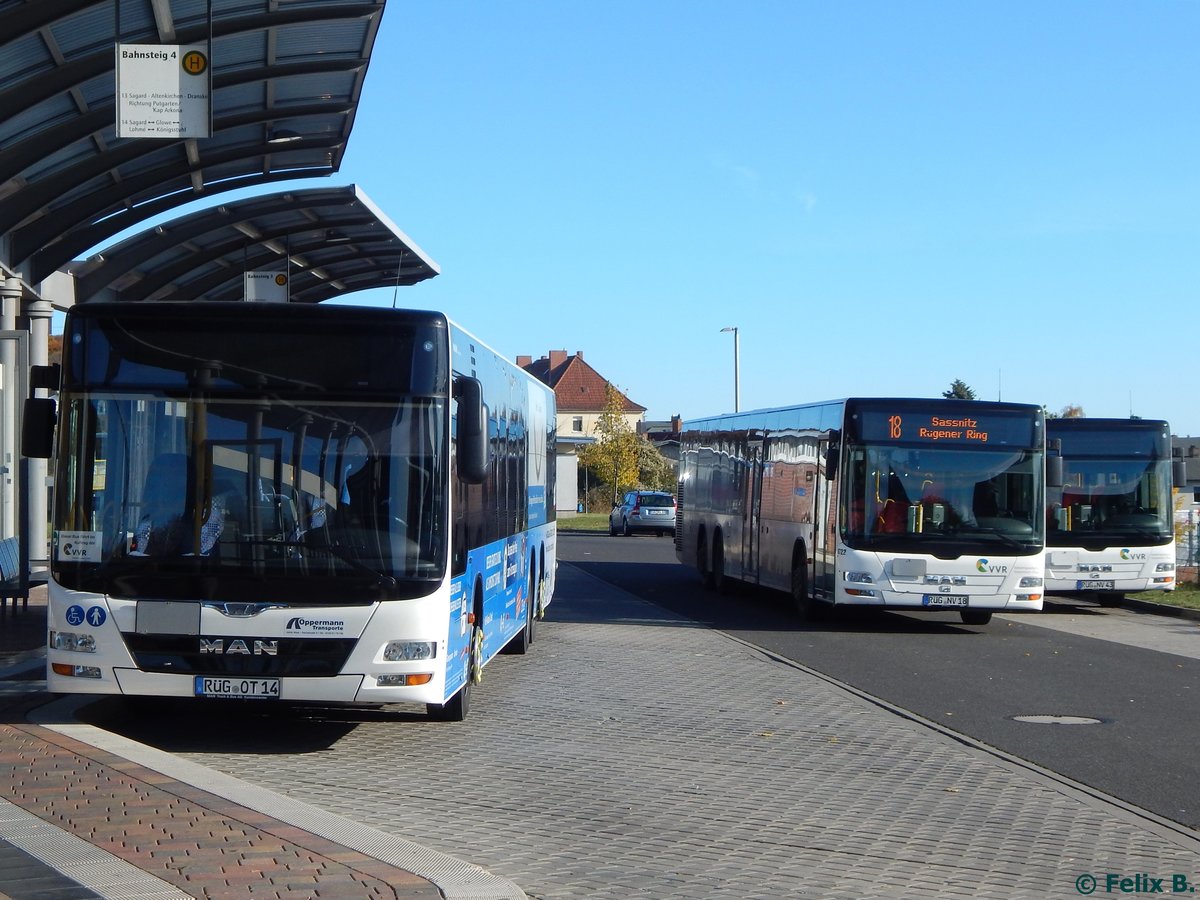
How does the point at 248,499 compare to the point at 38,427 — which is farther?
the point at 38,427

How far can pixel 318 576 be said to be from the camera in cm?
976

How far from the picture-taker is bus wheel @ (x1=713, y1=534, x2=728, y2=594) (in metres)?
26.8

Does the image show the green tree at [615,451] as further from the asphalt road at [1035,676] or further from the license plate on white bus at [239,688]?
the license plate on white bus at [239,688]

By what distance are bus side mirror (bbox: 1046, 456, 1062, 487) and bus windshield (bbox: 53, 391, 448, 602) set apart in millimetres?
11308

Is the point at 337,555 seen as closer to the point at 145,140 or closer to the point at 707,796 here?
the point at 707,796

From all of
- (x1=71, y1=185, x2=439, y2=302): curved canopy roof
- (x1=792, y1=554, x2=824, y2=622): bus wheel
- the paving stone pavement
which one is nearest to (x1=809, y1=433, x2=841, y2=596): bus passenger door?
(x1=792, y1=554, x2=824, y2=622): bus wheel

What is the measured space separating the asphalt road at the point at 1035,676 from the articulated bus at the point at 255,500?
4.36m

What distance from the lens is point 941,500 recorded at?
62.5 ft

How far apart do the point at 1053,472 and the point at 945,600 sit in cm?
210

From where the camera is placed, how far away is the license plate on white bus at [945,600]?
18.9 m

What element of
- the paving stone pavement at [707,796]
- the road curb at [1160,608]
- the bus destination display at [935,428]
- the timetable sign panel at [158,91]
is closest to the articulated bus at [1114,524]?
the road curb at [1160,608]

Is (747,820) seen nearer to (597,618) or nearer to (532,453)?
(532,453)

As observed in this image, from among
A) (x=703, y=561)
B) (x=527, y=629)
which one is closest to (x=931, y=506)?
(x=527, y=629)

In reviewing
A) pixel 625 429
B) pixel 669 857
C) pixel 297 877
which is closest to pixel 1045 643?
pixel 669 857
